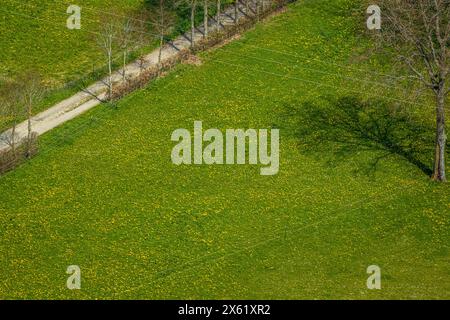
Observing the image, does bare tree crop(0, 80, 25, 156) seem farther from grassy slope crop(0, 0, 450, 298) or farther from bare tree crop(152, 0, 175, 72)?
bare tree crop(152, 0, 175, 72)

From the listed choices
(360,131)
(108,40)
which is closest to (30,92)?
(108,40)

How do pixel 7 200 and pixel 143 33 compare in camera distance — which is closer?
pixel 7 200

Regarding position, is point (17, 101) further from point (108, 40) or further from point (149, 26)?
point (149, 26)

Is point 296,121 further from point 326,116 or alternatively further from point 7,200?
point 7,200

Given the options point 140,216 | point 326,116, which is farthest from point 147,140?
point 326,116

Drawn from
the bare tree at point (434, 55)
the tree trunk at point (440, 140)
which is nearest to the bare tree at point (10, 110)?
the bare tree at point (434, 55)

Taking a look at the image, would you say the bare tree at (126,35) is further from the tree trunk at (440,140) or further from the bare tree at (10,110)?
the tree trunk at (440,140)
